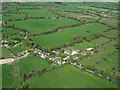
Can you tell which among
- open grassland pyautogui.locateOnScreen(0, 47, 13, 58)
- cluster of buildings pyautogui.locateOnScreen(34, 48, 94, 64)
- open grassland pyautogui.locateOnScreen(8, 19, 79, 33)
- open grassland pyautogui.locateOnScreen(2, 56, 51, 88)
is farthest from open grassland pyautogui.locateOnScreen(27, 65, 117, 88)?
open grassland pyautogui.locateOnScreen(8, 19, 79, 33)

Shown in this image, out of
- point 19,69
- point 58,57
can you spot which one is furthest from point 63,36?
point 19,69

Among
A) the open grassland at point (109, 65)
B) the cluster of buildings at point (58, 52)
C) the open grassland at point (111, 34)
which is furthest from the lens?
the open grassland at point (111, 34)

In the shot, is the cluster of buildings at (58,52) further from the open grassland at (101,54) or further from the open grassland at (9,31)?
the open grassland at (9,31)

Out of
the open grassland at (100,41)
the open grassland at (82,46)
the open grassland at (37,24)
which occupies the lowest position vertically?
the open grassland at (82,46)

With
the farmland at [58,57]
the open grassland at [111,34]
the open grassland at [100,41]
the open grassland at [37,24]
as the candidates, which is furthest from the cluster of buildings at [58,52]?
the open grassland at [37,24]

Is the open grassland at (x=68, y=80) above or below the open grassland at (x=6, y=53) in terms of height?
below

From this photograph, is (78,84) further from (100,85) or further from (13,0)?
(13,0)
